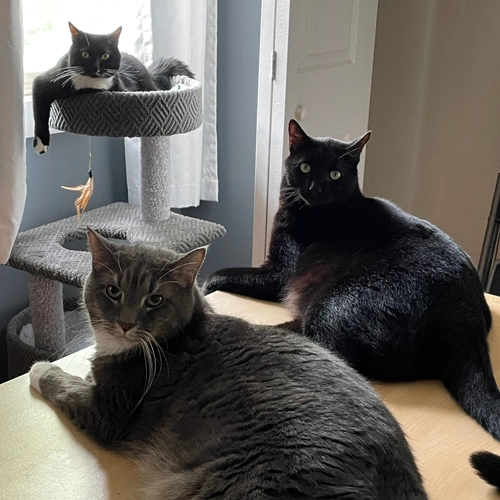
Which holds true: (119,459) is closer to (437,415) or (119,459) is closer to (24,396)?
(24,396)

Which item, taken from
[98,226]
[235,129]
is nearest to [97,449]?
[98,226]

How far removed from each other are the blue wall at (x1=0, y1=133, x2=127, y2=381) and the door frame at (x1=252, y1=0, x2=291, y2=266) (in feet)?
1.85

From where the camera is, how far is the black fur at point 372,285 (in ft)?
4.04

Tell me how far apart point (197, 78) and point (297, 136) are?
77 cm

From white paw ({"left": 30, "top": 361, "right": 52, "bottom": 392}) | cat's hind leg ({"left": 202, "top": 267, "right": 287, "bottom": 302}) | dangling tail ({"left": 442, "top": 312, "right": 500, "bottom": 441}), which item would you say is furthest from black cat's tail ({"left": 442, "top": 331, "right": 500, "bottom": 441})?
white paw ({"left": 30, "top": 361, "right": 52, "bottom": 392})

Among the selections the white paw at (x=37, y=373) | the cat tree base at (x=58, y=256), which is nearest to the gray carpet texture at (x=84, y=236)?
the cat tree base at (x=58, y=256)

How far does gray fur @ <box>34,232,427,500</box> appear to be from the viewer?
85 centimetres

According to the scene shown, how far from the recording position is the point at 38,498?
0.90 meters

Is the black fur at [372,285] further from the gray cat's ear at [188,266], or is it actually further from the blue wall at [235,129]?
the blue wall at [235,129]

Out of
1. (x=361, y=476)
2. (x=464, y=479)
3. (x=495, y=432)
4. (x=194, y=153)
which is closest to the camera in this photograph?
(x=361, y=476)

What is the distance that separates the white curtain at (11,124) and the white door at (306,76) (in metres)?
0.82

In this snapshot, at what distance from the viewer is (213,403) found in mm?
984

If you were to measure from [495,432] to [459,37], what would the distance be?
208 centimetres

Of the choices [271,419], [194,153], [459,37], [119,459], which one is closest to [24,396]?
[119,459]
